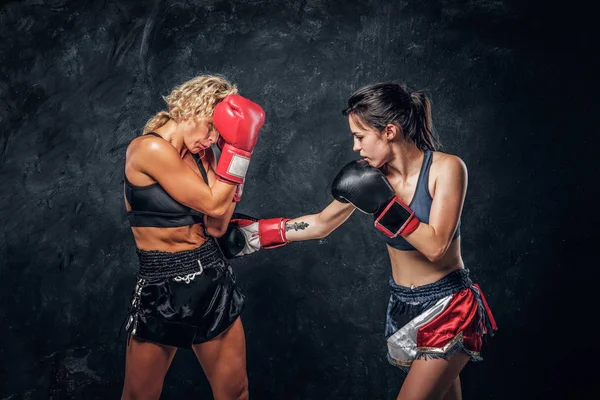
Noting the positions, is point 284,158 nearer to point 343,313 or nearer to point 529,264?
point 343,313

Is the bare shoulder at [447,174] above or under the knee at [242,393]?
above

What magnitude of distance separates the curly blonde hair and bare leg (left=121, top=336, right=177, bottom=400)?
1.16 meters

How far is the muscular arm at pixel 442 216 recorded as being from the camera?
125 inches

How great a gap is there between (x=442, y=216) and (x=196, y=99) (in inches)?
53.9

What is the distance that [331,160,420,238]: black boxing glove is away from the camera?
316 centimetres

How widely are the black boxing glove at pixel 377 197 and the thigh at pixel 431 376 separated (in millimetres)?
680

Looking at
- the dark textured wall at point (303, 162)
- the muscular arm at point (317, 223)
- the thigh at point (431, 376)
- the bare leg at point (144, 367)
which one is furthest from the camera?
the dark textured wall at point (303, 162)

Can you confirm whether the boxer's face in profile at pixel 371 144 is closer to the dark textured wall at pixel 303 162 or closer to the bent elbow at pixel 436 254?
the bent elbow at pixel 436 254

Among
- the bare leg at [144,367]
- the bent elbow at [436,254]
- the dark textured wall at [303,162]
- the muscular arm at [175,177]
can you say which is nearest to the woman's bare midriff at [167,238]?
the muscular arm at [175,177]

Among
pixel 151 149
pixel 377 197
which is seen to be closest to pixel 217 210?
pixel 151 149

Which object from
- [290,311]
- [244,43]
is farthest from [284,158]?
[290,311]

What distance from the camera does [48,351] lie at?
4523mm

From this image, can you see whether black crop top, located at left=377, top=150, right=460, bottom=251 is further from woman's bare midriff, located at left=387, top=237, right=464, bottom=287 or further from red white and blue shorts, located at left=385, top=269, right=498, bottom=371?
red white and blue shorts, located at left=385, top=269, right=498, bottom=371

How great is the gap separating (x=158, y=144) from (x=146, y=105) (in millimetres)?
1177
